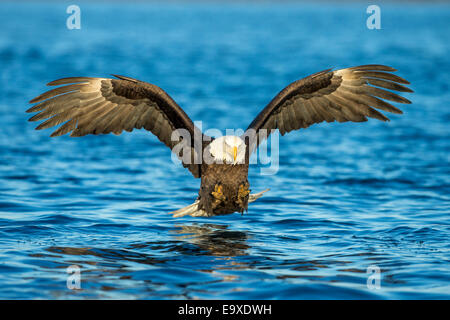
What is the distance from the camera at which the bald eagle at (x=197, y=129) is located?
331 inches

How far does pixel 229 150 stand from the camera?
8.23 m

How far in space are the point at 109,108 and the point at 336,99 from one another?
10.1 feet

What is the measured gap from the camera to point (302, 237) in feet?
28.4

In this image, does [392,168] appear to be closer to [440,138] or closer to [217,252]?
[440,138]

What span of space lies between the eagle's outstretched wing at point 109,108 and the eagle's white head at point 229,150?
20.9 inches

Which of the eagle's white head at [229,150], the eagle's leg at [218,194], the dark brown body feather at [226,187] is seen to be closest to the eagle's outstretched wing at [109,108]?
the eagle's white head at [229,150]

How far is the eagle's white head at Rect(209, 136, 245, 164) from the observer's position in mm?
8211

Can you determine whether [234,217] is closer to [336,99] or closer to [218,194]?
[218,194]

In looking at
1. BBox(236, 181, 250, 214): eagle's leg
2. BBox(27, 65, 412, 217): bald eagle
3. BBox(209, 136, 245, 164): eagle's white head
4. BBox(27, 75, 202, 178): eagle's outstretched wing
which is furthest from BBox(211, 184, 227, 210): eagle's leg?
BBox(27, 75, 202, 178): eagle's outstretched wing

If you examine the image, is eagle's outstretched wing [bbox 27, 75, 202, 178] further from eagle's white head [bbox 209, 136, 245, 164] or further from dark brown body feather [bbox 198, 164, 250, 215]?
dark brown body feather [bbox 198, 164, 250, 215]

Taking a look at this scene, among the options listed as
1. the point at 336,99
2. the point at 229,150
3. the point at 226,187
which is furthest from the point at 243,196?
the point at 336,99
